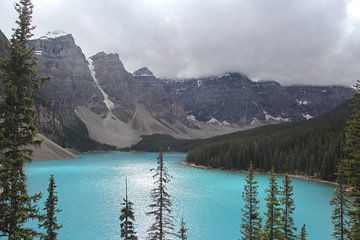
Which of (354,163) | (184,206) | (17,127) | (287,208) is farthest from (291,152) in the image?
(17,127)

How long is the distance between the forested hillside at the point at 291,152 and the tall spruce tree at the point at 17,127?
4280 inches

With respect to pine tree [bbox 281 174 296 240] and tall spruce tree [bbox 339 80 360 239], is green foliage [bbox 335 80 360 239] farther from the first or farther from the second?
pine tree [bbox 281 174 296 240]

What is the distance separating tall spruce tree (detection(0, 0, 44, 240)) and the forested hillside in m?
109

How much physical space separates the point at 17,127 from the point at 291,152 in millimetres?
130470

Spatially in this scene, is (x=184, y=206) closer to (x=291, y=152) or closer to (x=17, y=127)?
(x=17, y=127)

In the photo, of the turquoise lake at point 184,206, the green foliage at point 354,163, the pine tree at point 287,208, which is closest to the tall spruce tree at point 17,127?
the green foliage at point 354,163

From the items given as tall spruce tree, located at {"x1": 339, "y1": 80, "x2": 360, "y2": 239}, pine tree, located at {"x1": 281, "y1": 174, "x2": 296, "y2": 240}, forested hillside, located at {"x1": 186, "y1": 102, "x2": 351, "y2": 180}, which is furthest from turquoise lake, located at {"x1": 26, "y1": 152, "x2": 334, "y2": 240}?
tall spruce tree, located at {"x1": 339, "y1": 80, "x2": 360, "y2": 239}

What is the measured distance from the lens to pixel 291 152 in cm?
13588

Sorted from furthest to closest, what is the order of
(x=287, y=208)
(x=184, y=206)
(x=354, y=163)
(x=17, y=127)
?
1. (x=184, y=206)
2. (x=287, y=208)
3. (x=354, y=163)
4. (x=17, y=127)

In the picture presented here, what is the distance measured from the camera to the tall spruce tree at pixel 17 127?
46.8ft

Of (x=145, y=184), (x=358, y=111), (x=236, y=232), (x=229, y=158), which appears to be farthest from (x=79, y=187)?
(x=358, y=111)

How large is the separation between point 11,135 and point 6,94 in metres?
1.66

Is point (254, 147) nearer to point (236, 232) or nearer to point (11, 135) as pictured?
point (236, 232)

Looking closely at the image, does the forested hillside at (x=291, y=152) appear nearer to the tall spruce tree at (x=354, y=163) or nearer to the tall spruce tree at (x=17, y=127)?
the tall spruce tree at (x=354, y=163)
